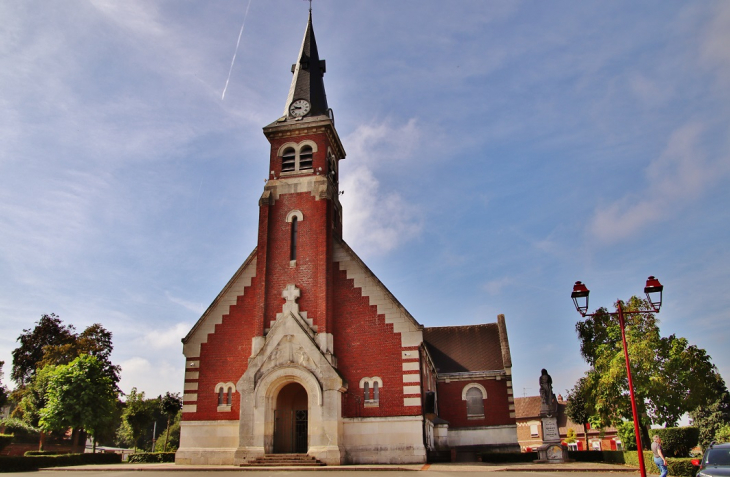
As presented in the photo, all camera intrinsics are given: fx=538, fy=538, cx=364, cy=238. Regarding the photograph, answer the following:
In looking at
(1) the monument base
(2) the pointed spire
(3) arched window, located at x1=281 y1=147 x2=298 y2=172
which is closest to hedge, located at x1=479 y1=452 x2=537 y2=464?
(1) the monument base

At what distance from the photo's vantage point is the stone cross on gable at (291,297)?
96.0ft

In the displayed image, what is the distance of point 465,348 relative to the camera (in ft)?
140

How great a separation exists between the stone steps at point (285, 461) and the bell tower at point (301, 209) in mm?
6293

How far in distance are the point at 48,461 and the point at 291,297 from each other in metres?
15.2

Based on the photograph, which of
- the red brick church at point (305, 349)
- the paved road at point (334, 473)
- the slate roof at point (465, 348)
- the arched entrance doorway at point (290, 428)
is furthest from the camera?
the slate roof at point (465, 348)

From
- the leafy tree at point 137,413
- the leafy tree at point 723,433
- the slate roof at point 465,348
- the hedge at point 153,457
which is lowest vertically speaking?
the leafy tree at point 723,433

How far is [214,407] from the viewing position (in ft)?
94.9

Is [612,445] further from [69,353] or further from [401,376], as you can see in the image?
[69,353]

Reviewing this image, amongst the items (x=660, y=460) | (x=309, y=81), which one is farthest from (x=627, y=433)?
(x=309, y=81)

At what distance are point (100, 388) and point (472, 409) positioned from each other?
1010 inches

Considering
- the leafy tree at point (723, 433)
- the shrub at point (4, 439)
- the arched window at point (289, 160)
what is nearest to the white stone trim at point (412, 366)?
the arched window at point (289, 160)

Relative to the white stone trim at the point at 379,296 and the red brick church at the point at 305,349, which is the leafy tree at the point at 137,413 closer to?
the red brick church at the point at 305,349

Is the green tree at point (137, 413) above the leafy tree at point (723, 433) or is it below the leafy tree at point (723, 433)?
above

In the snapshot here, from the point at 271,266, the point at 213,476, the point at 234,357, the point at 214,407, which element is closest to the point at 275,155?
the point at 271,266
